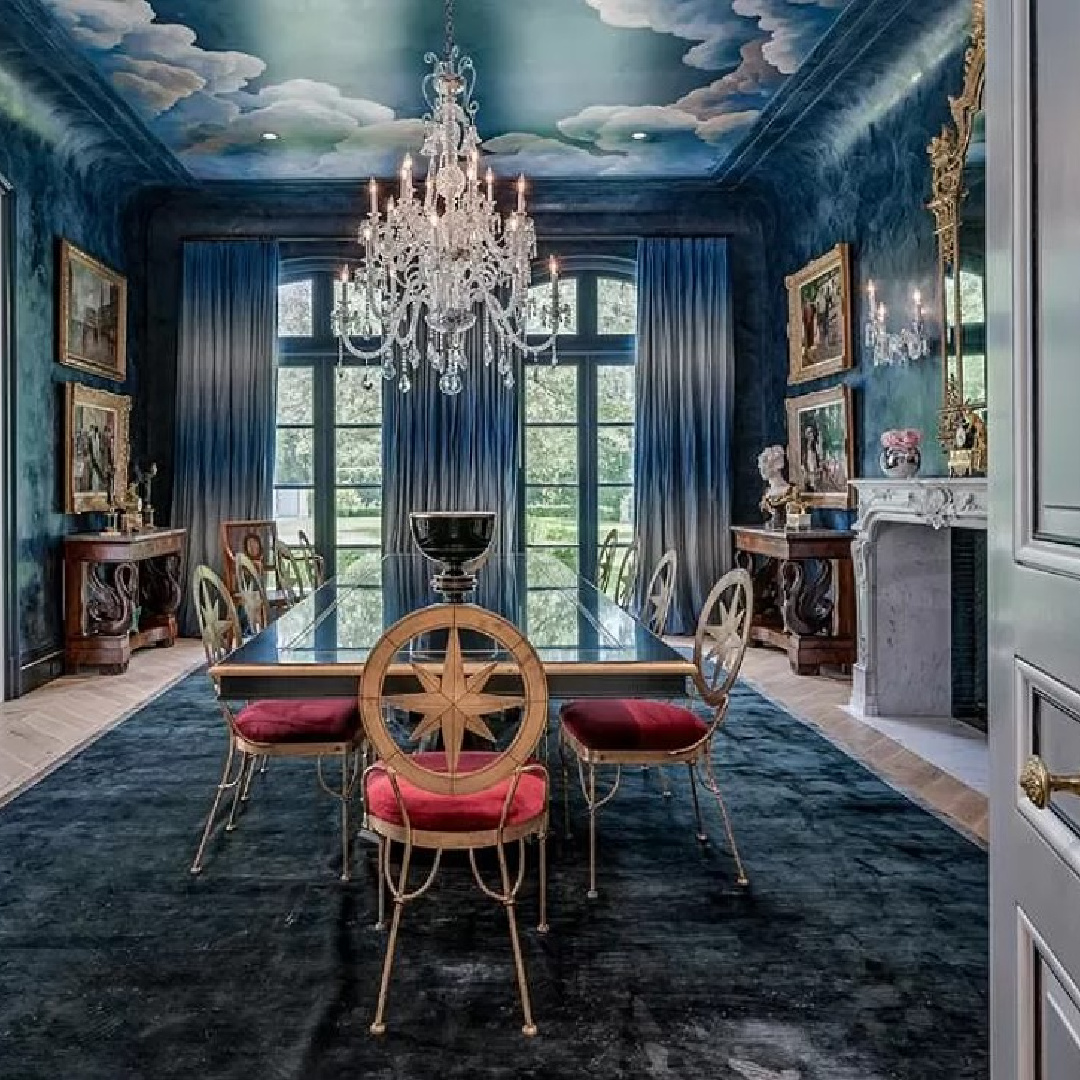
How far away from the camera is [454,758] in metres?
A: 2.22

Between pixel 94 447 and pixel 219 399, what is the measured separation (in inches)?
49.5

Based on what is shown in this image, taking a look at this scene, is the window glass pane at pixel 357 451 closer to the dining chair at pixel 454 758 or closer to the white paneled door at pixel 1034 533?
the dining chair at pixel 454 758

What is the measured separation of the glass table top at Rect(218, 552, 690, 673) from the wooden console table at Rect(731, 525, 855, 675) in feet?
7.35

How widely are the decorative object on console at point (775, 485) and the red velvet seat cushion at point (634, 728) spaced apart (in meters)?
4.40

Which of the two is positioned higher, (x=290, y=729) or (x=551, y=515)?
(x=551, y=515)

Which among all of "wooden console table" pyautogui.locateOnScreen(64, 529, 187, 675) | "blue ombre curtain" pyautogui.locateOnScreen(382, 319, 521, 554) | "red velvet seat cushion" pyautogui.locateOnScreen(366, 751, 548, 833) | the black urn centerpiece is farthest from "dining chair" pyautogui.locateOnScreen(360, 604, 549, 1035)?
"blue ombre curtain" pyautogui.locateOnScreen(382, 319, 521, 554)

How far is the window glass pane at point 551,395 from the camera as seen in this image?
8375 millimetres

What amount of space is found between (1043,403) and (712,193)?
25.2ft

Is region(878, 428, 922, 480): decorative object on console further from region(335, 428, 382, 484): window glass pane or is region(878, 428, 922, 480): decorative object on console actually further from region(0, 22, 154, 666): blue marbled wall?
region(0, 22, 154, 666): blue marbled wall

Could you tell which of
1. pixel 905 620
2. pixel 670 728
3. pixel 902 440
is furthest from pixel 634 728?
pixel 902 440

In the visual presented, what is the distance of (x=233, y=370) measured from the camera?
7.97m

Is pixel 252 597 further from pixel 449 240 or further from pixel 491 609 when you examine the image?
pixel 449 240

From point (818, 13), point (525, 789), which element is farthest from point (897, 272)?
point (525, 789)

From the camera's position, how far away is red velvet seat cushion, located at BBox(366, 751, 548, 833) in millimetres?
2252
